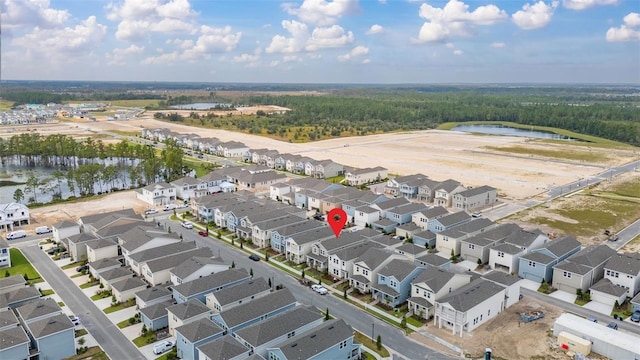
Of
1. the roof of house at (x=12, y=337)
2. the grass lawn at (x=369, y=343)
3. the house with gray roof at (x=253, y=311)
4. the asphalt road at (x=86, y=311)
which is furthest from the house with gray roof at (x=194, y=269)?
the grass lawn at (x=369, y=343)

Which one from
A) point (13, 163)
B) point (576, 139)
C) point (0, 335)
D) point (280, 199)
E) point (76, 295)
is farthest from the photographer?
point (576, 139)

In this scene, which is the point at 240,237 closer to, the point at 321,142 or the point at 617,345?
the point at 617,345

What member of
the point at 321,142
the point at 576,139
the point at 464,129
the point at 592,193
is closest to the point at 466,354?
the point at 592,193

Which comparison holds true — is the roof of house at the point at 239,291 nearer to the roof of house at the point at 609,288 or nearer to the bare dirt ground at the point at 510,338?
the bare dirt ground at the point at 510,338

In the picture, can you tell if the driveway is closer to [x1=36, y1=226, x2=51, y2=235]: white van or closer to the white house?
[x1=36, y1=226, x2=51, y2=235]: white van

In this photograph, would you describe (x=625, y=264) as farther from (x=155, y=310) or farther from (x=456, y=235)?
(x=155, y=310)

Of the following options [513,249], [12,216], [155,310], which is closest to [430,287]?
[513,249]
